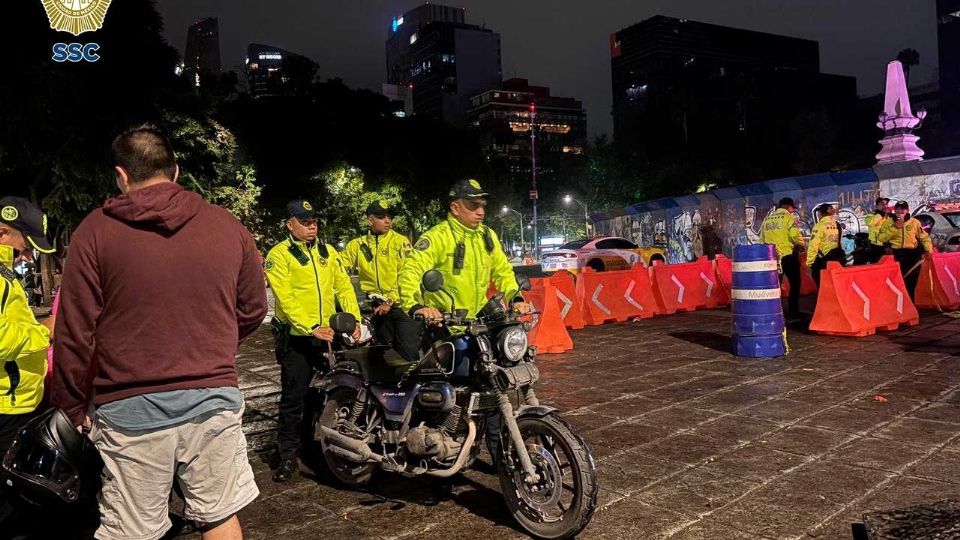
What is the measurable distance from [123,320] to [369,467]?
2.51 meters

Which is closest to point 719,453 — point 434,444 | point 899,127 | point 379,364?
point 434,444

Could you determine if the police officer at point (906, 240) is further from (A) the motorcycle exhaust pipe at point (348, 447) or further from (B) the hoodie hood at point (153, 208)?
(B) the hoodie hood at point (153, 208)

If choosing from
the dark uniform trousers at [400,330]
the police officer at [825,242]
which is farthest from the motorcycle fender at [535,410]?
the police officer at [825,242]

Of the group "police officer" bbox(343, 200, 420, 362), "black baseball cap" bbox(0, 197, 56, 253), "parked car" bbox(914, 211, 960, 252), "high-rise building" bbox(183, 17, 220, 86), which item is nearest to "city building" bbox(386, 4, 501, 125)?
"high-rise building" bbox(183, 17, 220, 86)

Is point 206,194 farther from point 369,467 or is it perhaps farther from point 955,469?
point 955,469

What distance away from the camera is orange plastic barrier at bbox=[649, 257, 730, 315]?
12883 millimetres

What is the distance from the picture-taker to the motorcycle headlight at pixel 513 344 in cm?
367

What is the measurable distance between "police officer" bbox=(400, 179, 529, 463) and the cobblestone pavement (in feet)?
2.82

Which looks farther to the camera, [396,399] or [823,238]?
[823,238]

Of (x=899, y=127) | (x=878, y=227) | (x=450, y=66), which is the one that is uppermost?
(x=450, y=66)

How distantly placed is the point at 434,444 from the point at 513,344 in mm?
740

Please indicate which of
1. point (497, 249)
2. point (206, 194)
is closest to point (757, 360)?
point (497, 249)

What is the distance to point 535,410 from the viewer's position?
361 centimetres

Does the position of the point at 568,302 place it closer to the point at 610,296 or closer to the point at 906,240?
Answer: the point at 610,296
